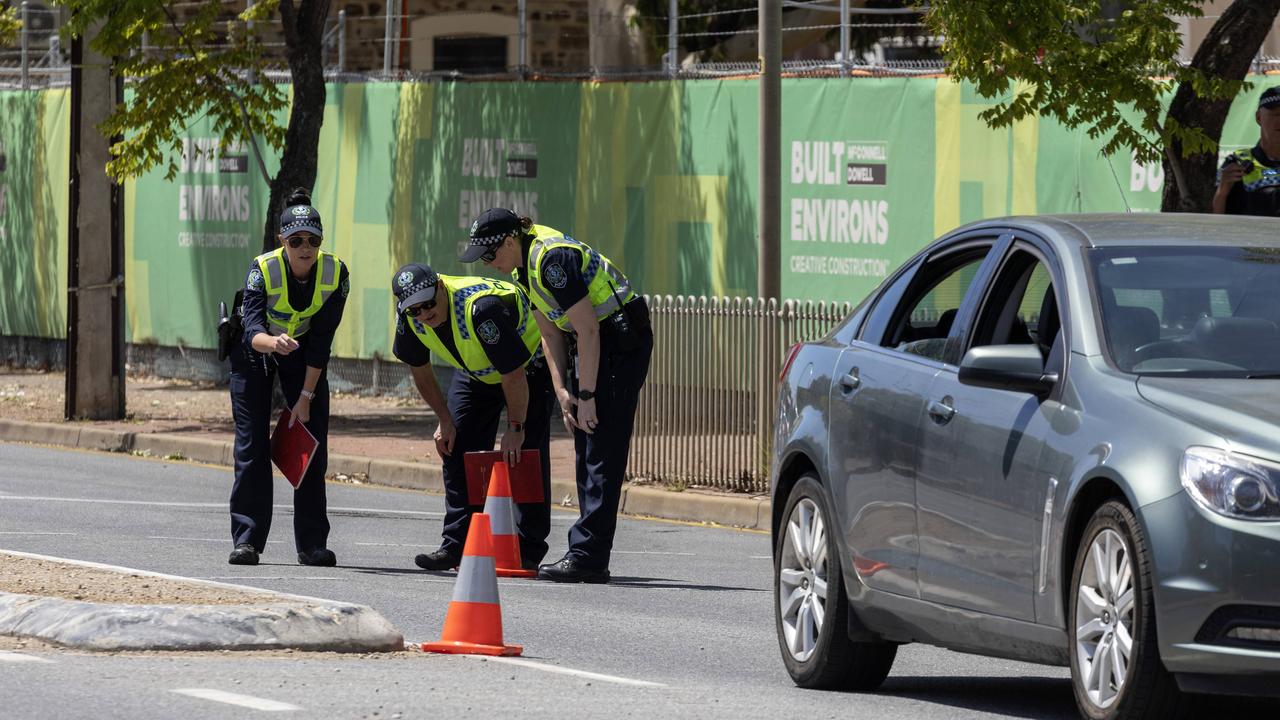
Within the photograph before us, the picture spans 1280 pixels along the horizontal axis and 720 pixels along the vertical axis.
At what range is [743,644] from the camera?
9.73m

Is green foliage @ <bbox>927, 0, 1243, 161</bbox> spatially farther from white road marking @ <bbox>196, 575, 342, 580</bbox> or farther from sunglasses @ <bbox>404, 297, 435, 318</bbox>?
white road marking @ <bbox>196, 575, 342, 580</bbox>

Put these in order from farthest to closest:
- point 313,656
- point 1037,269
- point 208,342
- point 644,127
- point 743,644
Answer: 1. point 208,342
2. point 644,127
3. point 743,644
4. point 313,656
5. point 1037,269

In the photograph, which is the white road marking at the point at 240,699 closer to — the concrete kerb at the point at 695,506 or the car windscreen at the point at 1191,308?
the car windscreen at the point at 1191,308

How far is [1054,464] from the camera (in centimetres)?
695

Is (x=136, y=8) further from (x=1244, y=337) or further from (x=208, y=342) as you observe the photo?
(x=1244, y=337)

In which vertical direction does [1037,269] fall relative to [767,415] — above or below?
above

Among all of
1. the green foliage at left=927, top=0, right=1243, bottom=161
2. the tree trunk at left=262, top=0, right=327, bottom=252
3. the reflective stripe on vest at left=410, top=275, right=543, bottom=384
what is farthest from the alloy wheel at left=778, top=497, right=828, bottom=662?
the tree trunk at left=262, top=0, right=327, bottom=252

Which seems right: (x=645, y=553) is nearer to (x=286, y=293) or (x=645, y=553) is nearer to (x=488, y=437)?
(x=488, y=437)

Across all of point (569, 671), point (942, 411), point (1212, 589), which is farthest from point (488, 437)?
point (1212, 589)

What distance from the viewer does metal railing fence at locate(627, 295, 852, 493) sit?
1606 centimetres

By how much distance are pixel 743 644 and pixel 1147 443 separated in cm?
345

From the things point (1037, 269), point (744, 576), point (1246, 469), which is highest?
point (1037, 269)

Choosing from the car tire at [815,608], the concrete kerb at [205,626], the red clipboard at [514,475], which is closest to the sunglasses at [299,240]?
the red clipboard at [514,475]

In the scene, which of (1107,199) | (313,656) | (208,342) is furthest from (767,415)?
(208,342)
